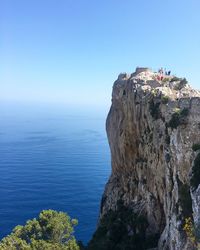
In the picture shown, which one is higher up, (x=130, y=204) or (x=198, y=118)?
(x=198, y=118)

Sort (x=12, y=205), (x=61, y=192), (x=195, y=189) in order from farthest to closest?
(x=61, y=192), (x=12, y=205), (x=195, y=189)

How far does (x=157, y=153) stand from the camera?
38.5 m

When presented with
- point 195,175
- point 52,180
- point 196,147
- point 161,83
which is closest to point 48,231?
point 196,147

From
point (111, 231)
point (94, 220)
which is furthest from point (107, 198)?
point (94, 220)

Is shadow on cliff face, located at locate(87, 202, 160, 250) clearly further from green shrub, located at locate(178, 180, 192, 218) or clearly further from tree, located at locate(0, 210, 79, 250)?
green shrub, located at locate(178, 180, 192, 218)

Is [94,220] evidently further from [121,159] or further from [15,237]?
[15,237]

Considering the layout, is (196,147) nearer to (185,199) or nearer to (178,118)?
(185,199)

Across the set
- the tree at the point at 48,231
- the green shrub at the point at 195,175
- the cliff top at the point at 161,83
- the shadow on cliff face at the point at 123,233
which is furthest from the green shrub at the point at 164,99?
the tree at the point at 48,231

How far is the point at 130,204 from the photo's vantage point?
155 feet

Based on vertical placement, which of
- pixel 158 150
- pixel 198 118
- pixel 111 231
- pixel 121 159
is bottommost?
pixel 111 231

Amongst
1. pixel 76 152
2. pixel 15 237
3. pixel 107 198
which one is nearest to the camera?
pixel 15 237

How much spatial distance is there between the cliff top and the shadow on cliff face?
1549cm

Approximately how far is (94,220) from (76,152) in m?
82.5

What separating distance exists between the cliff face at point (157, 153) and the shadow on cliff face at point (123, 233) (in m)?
0.88
